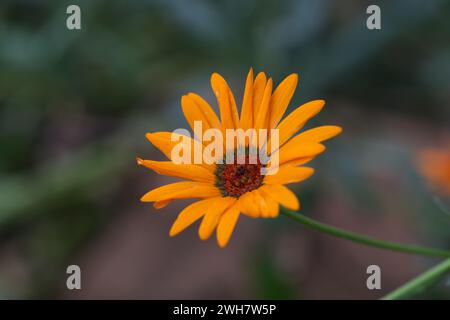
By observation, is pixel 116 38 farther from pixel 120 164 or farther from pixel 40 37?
pixel 120 164

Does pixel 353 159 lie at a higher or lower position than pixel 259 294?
higher

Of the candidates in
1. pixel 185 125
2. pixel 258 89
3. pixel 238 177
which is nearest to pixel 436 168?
pixel 185 125

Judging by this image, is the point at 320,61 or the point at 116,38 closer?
the point at 320,61

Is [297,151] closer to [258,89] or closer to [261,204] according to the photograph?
[261,204]

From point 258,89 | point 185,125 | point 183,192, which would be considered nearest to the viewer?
point 183,192

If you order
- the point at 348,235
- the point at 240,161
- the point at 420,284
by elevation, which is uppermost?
the point at 240,161
